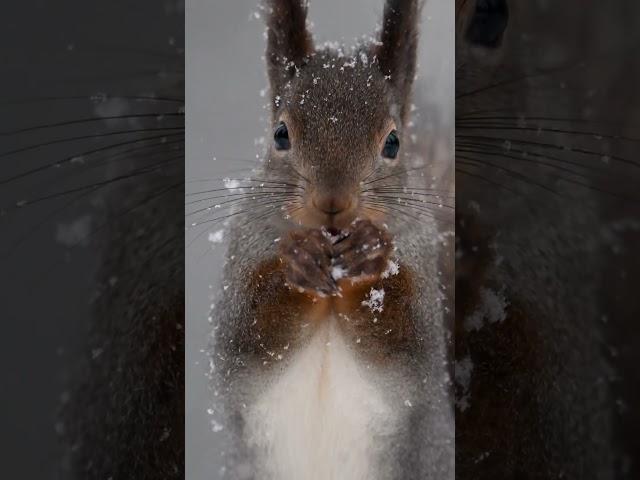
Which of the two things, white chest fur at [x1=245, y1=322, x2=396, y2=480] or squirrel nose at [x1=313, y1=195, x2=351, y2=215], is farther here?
white chest fur at [x1=245, y1=322, x2=396, y2=480]

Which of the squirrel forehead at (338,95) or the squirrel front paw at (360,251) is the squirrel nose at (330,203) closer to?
the squirrel front paw at (360,251)

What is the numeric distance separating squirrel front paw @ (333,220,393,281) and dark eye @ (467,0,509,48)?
0.48 meters

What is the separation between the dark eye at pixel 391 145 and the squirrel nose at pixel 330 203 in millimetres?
151

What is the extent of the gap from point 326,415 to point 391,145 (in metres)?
0.59

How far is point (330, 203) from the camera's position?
4.71 ft

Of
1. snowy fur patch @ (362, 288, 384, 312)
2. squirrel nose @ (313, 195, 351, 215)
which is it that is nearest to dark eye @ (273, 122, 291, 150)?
squirrel nose @ (313, 195, 351, 215)

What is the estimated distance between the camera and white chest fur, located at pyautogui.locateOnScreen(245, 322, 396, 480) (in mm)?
1550

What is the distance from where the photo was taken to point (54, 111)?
1.49 meters

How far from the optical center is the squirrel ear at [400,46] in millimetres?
1498

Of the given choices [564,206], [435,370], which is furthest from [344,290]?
[564,206]

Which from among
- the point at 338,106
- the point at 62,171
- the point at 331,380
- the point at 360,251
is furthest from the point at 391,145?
the point at 62,171

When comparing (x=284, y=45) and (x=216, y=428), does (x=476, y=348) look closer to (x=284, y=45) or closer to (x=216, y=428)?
(x=216, y=428)

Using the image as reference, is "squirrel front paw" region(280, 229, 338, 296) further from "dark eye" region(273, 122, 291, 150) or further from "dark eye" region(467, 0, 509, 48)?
"dark eye" region(467, 0, 509, 48)

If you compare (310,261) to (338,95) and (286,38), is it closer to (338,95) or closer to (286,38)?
(338,95)
